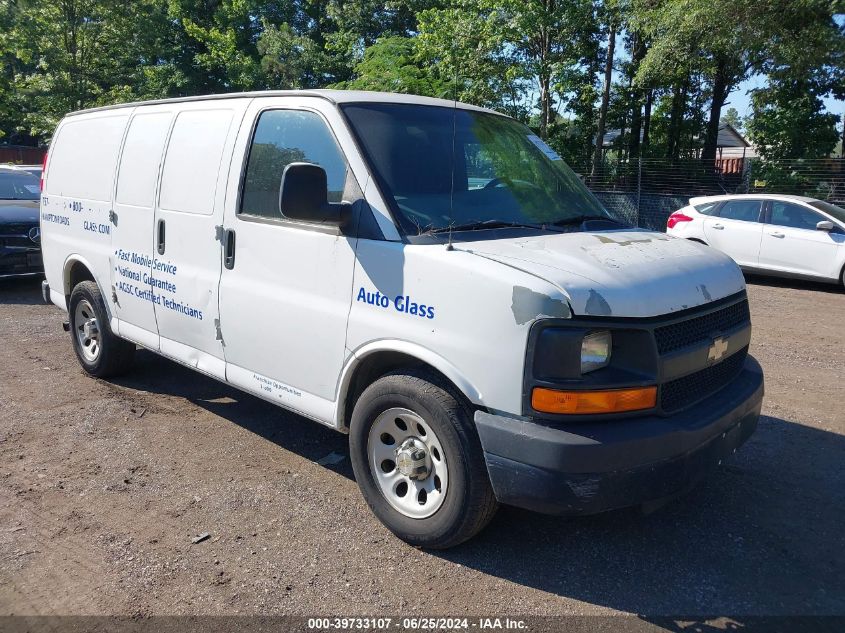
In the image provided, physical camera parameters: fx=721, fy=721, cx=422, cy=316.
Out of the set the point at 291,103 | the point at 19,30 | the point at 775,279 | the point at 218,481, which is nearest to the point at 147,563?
the point at 218,481

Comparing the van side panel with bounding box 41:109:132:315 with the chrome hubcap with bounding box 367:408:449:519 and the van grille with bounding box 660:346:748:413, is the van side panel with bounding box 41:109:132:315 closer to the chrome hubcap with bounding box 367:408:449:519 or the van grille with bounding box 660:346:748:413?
the chrome hubcap with bounding box 367:408:449:519

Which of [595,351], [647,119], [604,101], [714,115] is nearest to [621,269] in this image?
[595,351]

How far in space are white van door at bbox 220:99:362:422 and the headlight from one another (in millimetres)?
1266

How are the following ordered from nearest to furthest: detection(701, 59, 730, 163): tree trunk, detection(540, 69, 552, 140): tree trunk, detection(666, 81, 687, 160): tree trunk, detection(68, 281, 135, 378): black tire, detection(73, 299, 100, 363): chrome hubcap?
detection(68, 281, 135, 378): black tire → detection(73, 299, 100, 363): chrome hubcap → detection(540, 69, 552, 140): tree trunk → detection(701, 59, 730, 163): tree trunk → detection(666, 81, 687, 160): tree trunk

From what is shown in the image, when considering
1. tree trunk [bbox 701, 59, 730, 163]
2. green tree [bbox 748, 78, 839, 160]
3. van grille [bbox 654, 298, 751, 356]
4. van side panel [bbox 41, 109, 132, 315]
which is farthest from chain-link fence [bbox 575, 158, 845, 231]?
van grille [bbox 654, 298, 751, 356]

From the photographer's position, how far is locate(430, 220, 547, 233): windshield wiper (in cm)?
360

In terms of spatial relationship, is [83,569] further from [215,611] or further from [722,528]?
[722,528]

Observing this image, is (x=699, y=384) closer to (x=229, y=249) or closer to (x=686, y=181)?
(x=229, y=249)

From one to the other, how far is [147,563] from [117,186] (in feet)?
9.97

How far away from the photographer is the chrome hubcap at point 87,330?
19.9 ft

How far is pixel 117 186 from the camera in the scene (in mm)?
5383

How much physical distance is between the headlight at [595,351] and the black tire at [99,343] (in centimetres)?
417

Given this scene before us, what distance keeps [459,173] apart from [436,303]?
3.39ft

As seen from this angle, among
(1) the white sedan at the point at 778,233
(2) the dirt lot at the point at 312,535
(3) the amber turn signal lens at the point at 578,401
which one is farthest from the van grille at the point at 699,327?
(1) the white sedan at the point at 778,233
